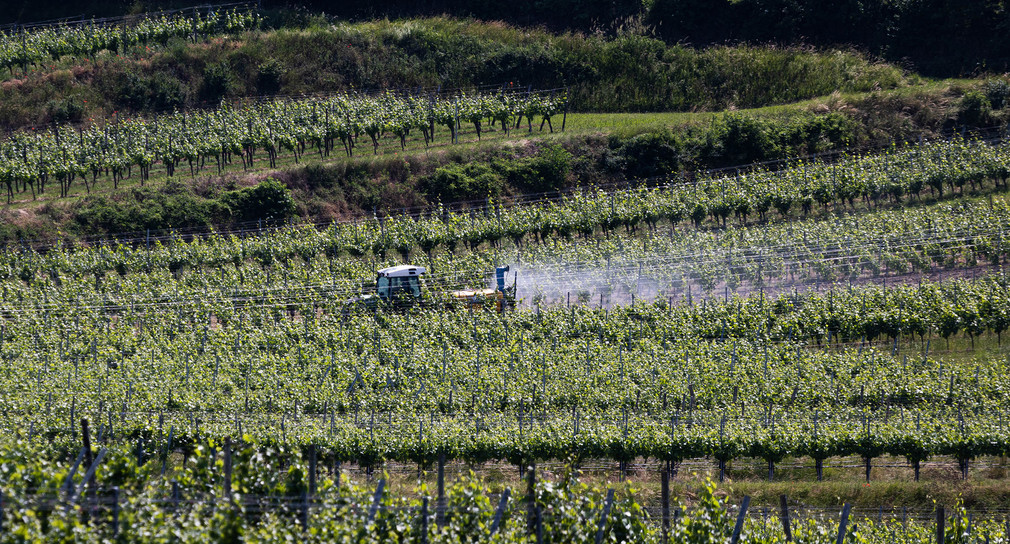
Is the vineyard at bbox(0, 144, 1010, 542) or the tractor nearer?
the vineyard at bbox(0, 144, 1010, 542)

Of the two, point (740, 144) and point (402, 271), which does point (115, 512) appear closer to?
point (402, 271)

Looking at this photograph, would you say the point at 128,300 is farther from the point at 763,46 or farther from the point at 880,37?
the point at 880,37

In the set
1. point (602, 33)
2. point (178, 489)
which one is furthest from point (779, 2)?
point (178, 489)

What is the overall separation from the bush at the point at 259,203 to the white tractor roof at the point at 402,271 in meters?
7.68

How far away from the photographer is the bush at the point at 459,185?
37.7m

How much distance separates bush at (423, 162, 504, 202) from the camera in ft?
124

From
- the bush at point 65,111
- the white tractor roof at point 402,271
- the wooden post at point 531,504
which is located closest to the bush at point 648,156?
the white tractor roof at point 402,271

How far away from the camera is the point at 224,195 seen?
36125 mm

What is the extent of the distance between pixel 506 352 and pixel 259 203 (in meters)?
15.0

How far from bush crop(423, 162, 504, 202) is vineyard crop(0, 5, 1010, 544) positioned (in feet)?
1.24

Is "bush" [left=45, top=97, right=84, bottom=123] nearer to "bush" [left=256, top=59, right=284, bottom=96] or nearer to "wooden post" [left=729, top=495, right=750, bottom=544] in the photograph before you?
"bush" [left=256, top=59, right=284, bottom=96]

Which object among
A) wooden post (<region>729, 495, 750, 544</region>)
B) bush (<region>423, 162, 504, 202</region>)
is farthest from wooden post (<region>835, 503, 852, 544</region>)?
bush (<region>423, 162, 504, 202</region>)

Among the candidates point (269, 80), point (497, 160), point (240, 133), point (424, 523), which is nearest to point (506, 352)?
point (424, 523)

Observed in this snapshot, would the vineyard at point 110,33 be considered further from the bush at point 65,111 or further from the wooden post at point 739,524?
the wooden post at point 739,524
